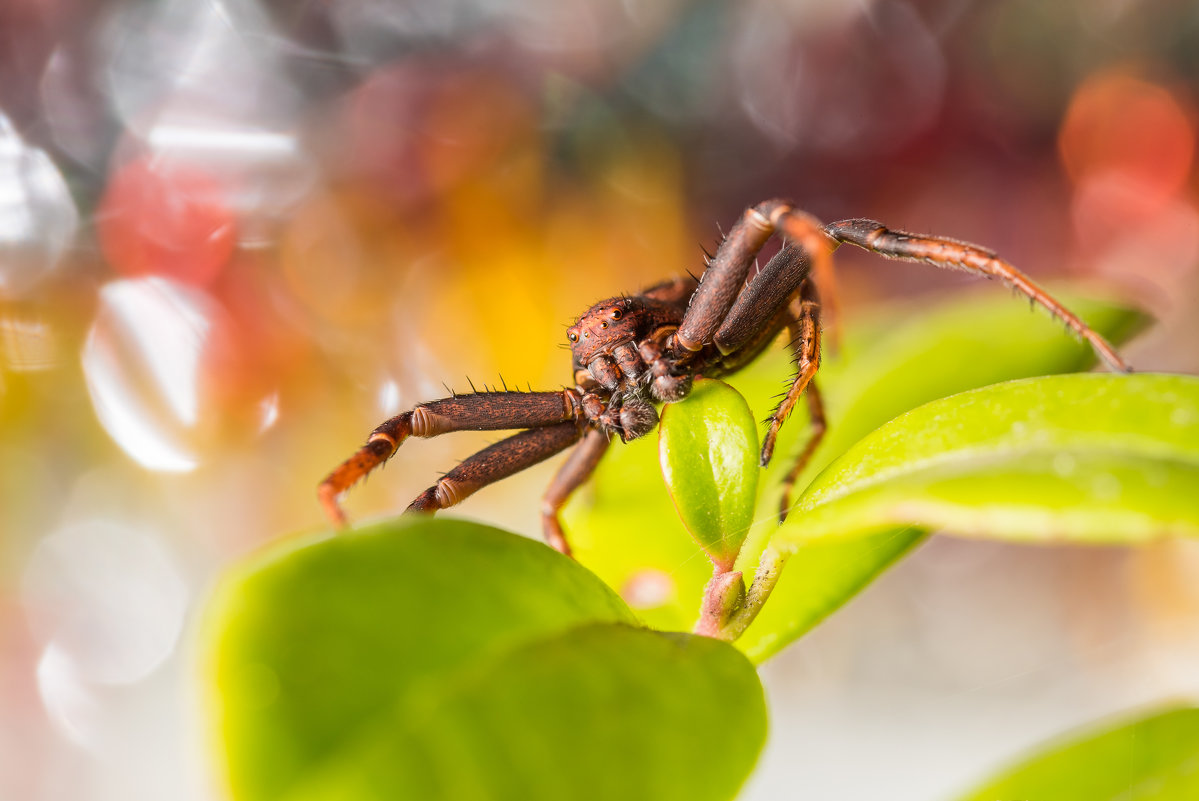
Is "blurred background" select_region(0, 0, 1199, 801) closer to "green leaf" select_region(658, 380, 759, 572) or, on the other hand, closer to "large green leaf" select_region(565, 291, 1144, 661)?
"large green leaf" select_region(565, 291, 1144, 661)

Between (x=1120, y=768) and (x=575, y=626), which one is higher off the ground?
(x=575, y=626)

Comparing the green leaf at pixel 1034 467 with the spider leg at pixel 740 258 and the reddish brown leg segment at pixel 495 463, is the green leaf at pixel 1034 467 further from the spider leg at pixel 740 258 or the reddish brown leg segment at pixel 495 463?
the reddish brown leg segment at pixel 495 463

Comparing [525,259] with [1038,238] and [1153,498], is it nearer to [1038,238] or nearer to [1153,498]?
[1038,238]

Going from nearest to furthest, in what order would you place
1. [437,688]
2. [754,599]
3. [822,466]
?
[437,688] → [754,599] → [822,466]

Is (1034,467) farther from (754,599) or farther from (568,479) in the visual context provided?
(568,479)

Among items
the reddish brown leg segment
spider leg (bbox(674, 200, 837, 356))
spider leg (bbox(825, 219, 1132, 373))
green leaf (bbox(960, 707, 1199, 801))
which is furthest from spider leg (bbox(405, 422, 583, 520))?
green leaf (bbox(960, 707, 1199, 801))

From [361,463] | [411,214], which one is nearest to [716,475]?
[361,463]
